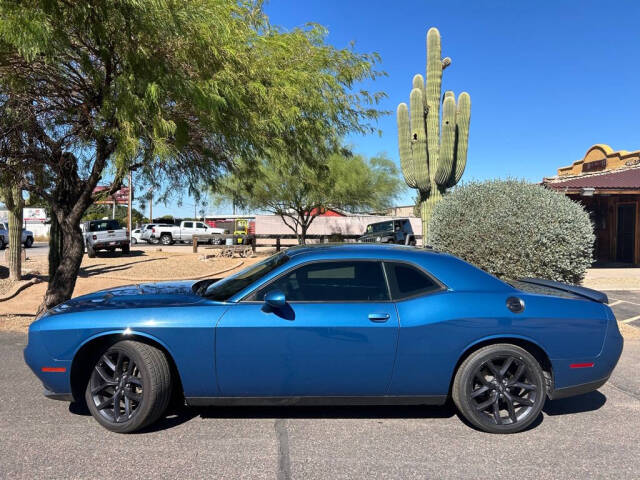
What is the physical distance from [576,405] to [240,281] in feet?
10.4

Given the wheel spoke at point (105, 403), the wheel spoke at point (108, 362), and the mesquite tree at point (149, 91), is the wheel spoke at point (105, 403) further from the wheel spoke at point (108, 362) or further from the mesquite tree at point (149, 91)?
the mesquite tree at point (149, 91)

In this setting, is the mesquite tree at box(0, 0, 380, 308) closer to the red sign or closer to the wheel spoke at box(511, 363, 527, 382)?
the red sign

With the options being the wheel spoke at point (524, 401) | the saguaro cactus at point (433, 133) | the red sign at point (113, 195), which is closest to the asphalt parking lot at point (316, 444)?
the wheel spoke at point (524, 401)

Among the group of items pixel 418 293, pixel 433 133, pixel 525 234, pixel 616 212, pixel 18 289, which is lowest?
pixel 18 289

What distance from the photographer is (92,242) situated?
19.1m

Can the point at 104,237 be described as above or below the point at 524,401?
above

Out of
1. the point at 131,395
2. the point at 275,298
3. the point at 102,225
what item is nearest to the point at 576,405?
the point at 275,298

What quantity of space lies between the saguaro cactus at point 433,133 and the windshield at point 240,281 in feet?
36.5

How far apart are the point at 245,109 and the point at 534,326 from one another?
4.03 meters

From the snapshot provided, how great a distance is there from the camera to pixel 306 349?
10.5ft

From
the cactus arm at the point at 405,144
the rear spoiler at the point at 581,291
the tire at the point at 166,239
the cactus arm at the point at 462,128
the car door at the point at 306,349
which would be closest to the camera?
the car door at the point at 306,349

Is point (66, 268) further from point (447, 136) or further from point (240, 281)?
point (447, 136)

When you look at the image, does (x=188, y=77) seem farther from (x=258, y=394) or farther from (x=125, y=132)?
(x=258, y=394)

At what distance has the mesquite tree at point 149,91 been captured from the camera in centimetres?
461
